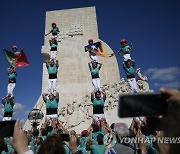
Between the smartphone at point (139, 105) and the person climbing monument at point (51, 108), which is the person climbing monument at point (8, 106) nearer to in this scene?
the person climbing monument at point (51, 108)

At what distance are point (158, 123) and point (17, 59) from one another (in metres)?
10.2

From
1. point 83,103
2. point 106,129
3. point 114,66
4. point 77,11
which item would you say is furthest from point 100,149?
point 77,11

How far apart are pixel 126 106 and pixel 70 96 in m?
18.4

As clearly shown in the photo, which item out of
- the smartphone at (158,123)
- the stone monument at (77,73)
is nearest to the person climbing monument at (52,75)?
the stone monument at (77,73)

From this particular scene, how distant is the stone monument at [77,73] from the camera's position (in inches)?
558

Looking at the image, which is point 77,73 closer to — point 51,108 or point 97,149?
point 51,108

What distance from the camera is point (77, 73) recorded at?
20.7 m

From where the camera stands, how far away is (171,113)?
2.91 feet

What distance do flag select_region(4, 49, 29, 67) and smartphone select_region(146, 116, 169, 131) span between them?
32.7ft

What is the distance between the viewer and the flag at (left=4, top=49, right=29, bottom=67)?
10266 millimetres

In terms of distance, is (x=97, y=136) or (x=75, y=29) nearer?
(x=97, y=136)

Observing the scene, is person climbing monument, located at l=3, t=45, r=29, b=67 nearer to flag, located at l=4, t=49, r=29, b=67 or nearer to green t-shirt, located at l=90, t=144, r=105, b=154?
flag, located at l=4, t=49, r=29, b=67

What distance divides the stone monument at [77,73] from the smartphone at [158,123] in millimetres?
10703

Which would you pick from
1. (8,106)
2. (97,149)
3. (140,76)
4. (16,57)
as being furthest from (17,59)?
(140,76)
